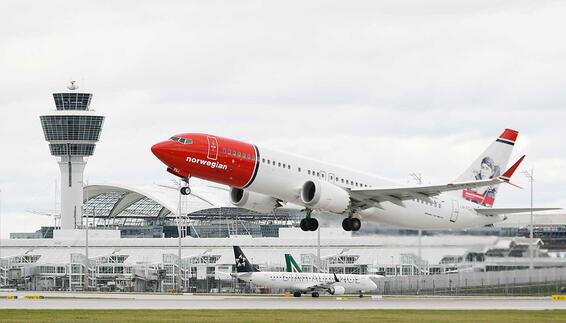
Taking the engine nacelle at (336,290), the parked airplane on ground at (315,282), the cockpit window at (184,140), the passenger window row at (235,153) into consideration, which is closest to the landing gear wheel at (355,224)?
the passenger window row at (235,153)

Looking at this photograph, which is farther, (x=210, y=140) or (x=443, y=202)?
(x=443, y=202)

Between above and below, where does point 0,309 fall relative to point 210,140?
below

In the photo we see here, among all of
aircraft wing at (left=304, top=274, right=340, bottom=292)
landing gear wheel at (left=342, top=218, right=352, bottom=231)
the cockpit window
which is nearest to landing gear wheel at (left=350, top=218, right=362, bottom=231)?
landing gear wheel at (left=342, top=218, right=352, bottom=231)

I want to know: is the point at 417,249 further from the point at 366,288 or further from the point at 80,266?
the point at 80,266

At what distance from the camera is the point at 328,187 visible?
2739 inches

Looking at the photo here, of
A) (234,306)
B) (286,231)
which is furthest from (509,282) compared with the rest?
(286,231)

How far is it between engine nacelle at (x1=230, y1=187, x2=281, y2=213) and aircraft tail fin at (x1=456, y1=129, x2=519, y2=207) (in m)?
13.6

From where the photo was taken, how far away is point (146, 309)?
71.2 metres

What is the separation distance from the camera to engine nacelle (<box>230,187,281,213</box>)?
2803 inches

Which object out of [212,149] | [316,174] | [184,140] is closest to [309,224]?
[316,174]

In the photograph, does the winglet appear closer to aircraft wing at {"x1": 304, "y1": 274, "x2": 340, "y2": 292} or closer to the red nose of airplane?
the red nose of airplane

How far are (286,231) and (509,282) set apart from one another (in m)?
82.0

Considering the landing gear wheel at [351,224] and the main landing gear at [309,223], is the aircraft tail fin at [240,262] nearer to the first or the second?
the main landing gear at [309,223]

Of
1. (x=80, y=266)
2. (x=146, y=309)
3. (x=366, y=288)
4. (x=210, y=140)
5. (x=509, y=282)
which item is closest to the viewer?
(x=210, y=140)
